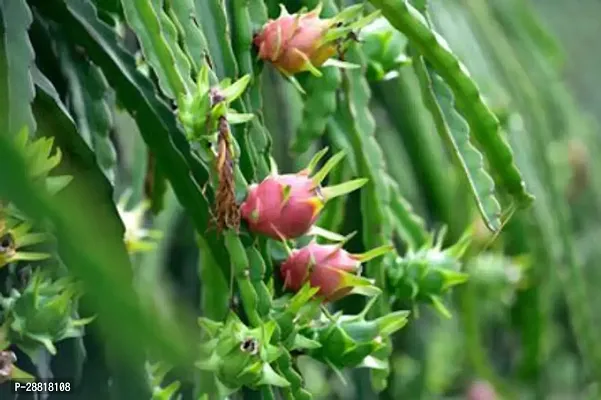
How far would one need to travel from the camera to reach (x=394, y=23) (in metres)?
0.82

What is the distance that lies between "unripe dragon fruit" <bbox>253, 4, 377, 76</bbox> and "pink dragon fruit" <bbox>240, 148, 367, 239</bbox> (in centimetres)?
9

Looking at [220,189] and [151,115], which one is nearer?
[220,189]

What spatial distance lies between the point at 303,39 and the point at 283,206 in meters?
0.13

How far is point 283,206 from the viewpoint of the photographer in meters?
0.71

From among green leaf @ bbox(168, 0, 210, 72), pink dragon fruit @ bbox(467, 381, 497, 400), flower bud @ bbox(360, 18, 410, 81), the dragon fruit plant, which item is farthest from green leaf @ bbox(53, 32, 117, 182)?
pink dragon fruit @ bbox(467, 381, 497, 400)

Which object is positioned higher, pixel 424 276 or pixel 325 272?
pixel 325 272

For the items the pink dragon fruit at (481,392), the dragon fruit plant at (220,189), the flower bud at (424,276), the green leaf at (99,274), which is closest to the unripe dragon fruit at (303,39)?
the dragon fruit plant at (220,189)

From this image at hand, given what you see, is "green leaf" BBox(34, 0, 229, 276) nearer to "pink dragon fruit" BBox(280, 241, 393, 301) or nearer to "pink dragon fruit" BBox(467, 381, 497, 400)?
"pink dragon fruit" BBox(280, 241, 393, 301)

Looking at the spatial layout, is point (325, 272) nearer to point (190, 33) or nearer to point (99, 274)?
point (190, 33)

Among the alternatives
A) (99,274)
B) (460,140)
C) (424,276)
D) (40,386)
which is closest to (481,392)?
(424,276)

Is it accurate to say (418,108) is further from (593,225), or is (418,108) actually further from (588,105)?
(588,105)

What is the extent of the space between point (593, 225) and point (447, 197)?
897mm

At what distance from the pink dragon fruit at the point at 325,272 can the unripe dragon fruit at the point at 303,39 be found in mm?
117

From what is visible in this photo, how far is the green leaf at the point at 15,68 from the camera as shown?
0.66 metres
